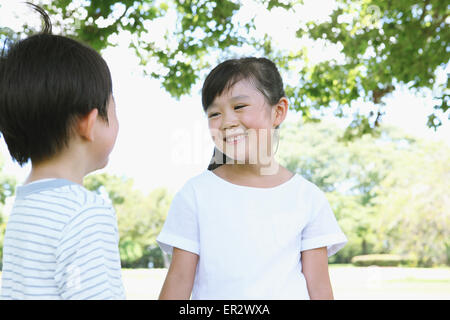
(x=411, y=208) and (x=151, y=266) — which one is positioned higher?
(x=411, y=208)

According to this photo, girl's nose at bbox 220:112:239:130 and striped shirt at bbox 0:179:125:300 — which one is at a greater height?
girl's nose at bbox 220:112:239:130

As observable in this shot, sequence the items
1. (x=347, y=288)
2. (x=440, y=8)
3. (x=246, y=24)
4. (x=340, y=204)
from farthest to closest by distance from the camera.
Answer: (x=340, y=204)
(x=347, y=288)
(x=246, y=24)
(x=440, y=8)

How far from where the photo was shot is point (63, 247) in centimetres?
134

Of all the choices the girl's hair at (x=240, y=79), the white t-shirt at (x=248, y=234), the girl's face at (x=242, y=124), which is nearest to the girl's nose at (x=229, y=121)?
the girl's face at (x=242, y=124)

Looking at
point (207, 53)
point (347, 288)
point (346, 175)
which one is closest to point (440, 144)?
point (346, 175)

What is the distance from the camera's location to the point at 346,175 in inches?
1678

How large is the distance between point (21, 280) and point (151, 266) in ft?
140

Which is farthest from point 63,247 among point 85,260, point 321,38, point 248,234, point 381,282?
point 381,282

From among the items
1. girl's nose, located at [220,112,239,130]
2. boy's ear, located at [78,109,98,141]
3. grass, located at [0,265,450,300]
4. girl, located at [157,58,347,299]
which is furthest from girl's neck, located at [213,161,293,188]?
grass, located at [0,265,450,300]

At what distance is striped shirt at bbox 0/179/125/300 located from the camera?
134 cm

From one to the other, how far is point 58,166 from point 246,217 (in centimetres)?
90

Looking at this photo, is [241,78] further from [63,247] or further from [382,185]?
[382,185]

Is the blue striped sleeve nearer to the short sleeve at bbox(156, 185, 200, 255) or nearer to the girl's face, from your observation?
the short sleeve at bbox(156, 185, 200, 255)
